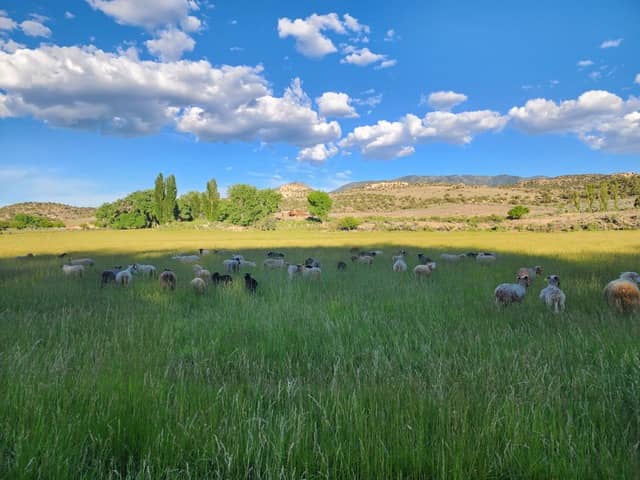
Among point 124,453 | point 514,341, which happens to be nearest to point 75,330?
point 124,453

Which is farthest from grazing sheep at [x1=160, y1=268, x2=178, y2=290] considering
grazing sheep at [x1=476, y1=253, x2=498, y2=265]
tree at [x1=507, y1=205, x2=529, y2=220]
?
tree at [x1=507, y1=205, x2=529, y2=220]

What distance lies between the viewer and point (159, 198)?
85125mm

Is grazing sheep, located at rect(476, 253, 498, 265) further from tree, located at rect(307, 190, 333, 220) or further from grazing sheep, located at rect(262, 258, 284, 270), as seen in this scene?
tree, located at rect(307, 190, 333, 220)

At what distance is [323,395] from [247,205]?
8278 cm

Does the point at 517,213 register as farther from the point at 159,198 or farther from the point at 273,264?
the point at 159,198

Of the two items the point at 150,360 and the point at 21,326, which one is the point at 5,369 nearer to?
the point at 150,360

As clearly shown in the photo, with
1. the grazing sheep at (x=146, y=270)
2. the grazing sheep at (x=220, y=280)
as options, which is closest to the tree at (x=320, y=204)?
the grazing sheep at (x=146, y=270)

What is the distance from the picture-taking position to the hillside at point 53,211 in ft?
390

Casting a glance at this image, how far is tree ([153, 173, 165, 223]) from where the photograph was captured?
3329 inches

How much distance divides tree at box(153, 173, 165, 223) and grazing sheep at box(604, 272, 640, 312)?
296 ft

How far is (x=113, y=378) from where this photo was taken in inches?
141

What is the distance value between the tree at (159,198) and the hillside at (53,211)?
154 ft

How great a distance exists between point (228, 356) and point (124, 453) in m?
2.19

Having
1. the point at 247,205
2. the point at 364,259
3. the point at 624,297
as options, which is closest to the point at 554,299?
the point at 624,297
